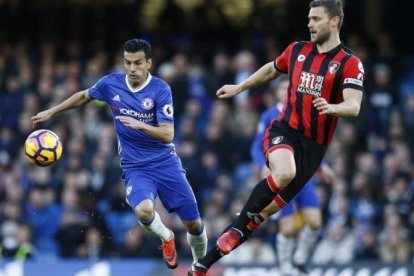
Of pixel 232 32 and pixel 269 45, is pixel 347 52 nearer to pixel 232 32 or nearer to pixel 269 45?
pixel 269 45

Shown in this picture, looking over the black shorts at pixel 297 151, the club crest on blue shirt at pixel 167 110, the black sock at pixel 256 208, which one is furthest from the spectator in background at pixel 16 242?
the black shorts at pixel 297 151

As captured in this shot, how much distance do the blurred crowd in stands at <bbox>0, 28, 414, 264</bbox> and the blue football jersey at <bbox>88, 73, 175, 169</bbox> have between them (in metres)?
3.92

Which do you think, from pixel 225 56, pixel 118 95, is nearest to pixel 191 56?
pixel 225 56

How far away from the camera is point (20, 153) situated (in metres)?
19.8

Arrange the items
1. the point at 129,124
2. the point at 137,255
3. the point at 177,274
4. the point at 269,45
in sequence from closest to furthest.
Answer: the point at 129,124, the point at 177,274, the point at 137,255, the point at 269,45

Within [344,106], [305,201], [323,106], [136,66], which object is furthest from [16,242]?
[323,106]

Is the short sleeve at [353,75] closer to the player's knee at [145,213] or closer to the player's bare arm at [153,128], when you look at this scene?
the player's bare arm at [153,128]

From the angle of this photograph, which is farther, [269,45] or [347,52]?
[269,45]

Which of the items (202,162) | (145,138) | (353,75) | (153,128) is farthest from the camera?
(202,162)

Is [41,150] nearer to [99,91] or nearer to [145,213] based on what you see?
[99,91]

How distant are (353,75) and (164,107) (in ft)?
6.30

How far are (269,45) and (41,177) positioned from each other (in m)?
4.61

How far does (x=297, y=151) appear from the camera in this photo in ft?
38.9

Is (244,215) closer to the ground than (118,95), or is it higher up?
closer to the ground
